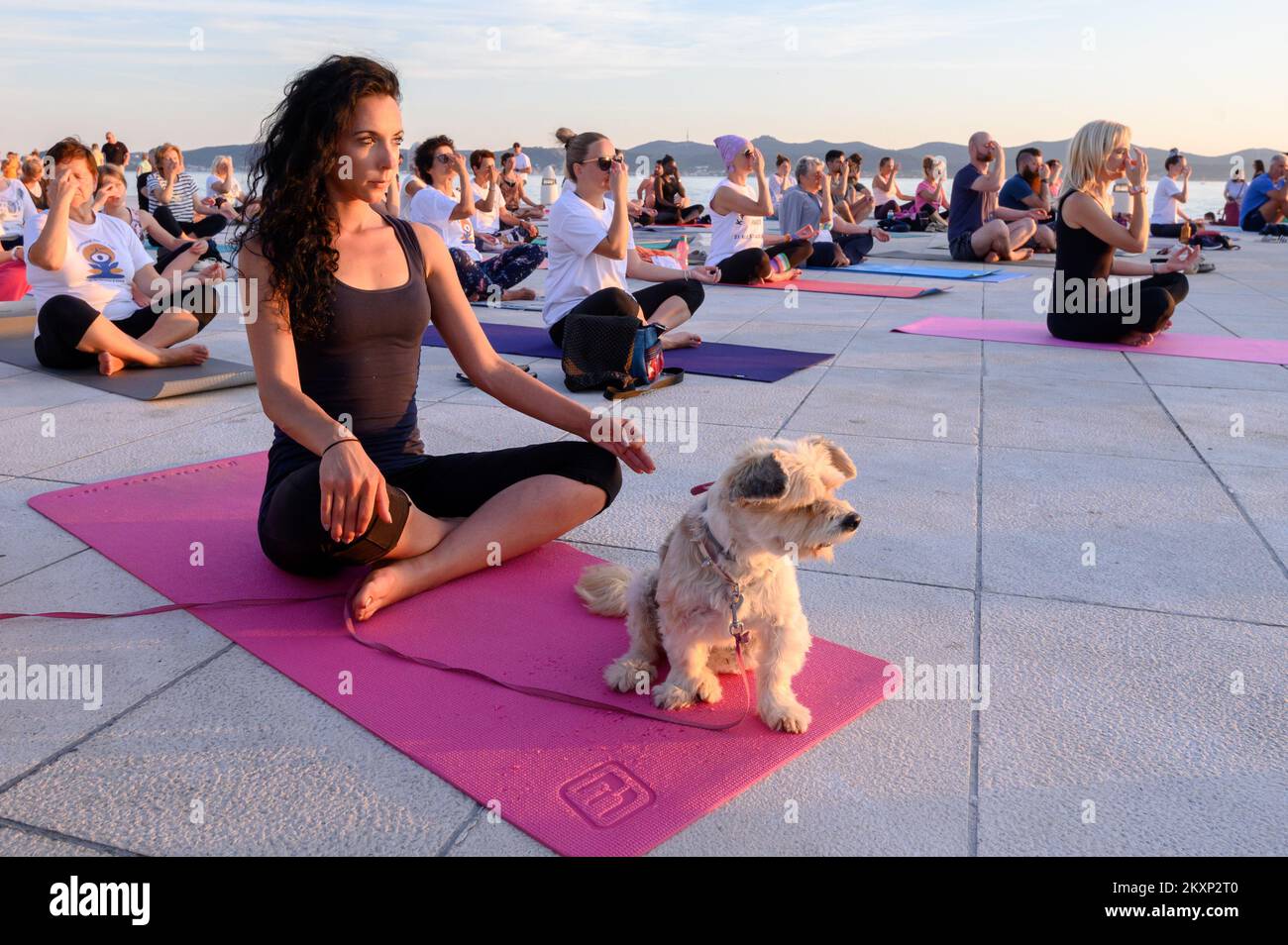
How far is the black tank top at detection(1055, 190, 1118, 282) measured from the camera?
27.1 ft

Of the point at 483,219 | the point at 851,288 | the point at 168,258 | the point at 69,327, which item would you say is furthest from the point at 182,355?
the point at 483,219

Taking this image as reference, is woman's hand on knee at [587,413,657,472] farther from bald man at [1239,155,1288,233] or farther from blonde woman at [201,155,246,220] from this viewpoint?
bald man at [1239,155,1288,233]

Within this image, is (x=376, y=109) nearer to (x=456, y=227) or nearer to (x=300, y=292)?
(x=300, y=292)

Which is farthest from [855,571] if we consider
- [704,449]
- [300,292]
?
[300,292]

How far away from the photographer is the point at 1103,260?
829 centimetres

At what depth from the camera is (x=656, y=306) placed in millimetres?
8227

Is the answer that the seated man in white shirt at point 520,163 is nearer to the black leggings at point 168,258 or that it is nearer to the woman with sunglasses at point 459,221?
the woman with sunglasses at point 459,221

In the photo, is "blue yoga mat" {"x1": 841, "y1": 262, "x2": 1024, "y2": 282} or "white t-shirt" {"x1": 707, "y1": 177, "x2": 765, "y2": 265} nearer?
"white t-shirt" {"x1": 707, "y1": 177, "x2": 765, "y2": 265}

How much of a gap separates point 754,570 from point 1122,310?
6.88 metres

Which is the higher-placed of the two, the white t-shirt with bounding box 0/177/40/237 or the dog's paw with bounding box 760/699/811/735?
the white t-shirt with bounding box 0/177/40/237

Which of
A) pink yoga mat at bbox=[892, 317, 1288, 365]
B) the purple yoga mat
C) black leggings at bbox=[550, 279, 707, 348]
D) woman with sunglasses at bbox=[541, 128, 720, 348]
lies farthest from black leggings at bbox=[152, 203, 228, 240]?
pink yoga mat at bbox=[892, 317, 1288, 365]

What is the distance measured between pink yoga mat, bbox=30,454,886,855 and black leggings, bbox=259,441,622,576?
205 mm

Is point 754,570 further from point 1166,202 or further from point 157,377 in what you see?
point 1166,202
